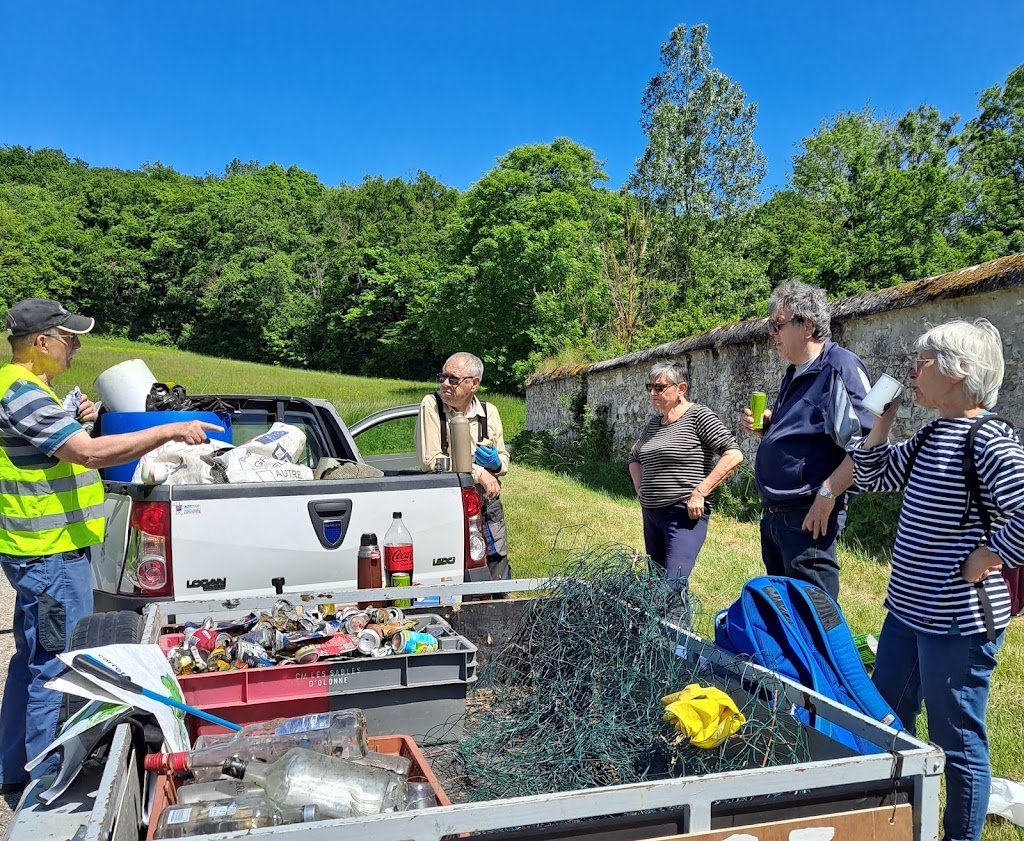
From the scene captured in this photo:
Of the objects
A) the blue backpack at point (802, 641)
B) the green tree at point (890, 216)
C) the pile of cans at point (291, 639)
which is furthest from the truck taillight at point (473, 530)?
the green tree at point (890, 216)

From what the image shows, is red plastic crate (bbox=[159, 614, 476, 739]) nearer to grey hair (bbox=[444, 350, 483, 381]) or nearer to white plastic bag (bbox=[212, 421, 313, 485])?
white plastic bag (bbox=[212, 421, 313, 485])

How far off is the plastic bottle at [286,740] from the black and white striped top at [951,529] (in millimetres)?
1878

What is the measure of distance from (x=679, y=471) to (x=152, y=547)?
288 cm

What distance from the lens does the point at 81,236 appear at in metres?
65.9

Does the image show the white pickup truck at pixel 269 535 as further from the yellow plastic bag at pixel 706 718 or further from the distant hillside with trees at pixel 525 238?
the distant hillside with trees at pixel 525 238

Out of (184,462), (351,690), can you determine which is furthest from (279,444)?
(351,690)

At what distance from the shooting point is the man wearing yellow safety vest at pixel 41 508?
11.5 ft

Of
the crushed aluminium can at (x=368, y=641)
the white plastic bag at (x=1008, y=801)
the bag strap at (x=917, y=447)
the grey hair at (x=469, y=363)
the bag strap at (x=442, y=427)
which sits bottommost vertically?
the white plastic bag at (x=1008, y=801)

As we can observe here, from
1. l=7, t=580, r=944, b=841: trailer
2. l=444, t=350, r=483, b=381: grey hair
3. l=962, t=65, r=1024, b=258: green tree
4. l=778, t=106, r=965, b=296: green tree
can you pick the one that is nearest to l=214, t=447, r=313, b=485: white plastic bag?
l=444, t=350, r=483, b=381: grey hair

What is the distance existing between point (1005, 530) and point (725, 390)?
30.4 feet

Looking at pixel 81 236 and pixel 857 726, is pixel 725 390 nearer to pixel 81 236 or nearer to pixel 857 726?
pixel 857 726

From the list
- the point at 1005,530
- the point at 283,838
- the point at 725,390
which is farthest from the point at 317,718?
the point at 725,390

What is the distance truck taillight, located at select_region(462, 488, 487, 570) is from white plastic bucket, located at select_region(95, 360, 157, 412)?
214 centimetres

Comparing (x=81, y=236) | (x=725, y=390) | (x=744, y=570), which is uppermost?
(x=81, y=236)
